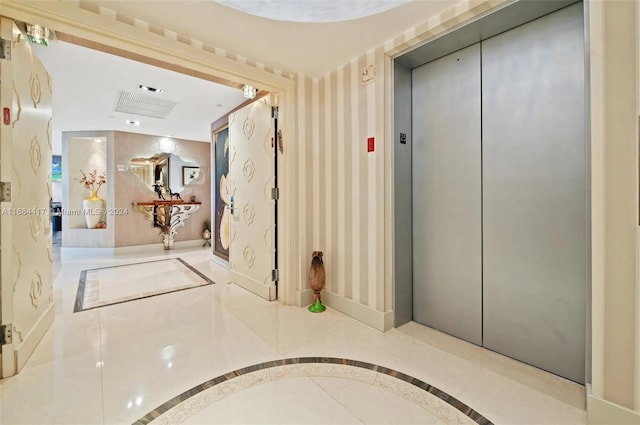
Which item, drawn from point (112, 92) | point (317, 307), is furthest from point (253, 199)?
point (112, 92)

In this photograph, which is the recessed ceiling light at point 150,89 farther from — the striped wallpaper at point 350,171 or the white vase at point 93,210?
the white vase at point 93,210

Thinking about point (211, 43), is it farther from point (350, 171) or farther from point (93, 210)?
point (93, 210)

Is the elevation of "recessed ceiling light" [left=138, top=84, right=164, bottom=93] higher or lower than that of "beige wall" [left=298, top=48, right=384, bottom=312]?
higher

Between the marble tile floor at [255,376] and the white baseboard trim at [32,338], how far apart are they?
0.05m

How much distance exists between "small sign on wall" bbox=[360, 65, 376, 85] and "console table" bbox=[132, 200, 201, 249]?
5.30 m

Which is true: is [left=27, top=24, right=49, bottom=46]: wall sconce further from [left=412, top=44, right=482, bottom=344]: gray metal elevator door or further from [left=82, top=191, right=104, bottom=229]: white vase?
[left=82, top=191, right=104, bottom=229]: white vase

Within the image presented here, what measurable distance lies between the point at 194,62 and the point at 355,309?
102 inches

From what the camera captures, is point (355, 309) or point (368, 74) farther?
point (355, 309)

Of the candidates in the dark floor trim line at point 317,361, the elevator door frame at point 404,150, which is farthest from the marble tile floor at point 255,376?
the elevator door frame at point 404,150

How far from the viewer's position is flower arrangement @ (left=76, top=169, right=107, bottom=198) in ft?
19.4

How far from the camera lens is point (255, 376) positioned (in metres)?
1.79

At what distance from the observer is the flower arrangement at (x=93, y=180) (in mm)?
5926

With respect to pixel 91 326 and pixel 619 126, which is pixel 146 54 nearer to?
pixel 91 326

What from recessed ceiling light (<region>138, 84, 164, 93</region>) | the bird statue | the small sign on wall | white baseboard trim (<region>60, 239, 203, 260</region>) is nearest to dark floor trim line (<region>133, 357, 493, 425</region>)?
the bird statue
